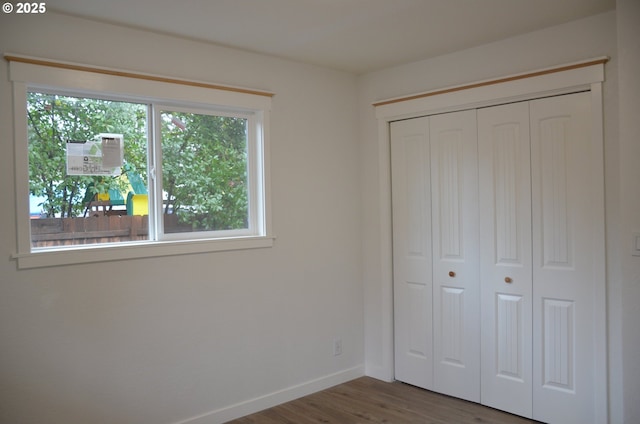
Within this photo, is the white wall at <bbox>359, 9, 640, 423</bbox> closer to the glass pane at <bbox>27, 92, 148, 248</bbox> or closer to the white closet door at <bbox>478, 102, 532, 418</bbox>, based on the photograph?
the white closet door at <bbox>478, 102, 532, 418</bbox>

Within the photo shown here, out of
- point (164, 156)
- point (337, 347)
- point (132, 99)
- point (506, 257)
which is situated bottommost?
point (337, 347)

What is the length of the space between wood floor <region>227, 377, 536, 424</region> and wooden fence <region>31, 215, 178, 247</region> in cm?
137

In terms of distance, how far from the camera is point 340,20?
9.72ft

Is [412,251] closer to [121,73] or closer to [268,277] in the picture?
[268,277]

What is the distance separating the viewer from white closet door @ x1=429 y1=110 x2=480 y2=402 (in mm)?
3566

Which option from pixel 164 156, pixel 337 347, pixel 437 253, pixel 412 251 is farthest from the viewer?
pixel 337 347

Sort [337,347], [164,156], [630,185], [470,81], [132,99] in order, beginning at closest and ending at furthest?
1. [630,185]
2. [132,99]
3. [164,156]
4. [470,81]
5. [337,347]

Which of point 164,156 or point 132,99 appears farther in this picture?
point 164,156

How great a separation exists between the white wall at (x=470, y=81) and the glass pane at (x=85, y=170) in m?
1.78

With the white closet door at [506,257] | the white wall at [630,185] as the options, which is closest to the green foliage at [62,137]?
the white closet door at [506,257]

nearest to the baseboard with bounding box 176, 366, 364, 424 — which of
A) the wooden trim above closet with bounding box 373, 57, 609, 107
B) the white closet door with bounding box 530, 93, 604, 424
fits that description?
the white closet door with bounding box 530, 93, 604, 424

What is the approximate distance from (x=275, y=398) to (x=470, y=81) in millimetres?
2562

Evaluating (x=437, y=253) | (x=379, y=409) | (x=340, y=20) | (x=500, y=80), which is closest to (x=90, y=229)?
(x=340, y=20)

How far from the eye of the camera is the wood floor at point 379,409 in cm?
335
